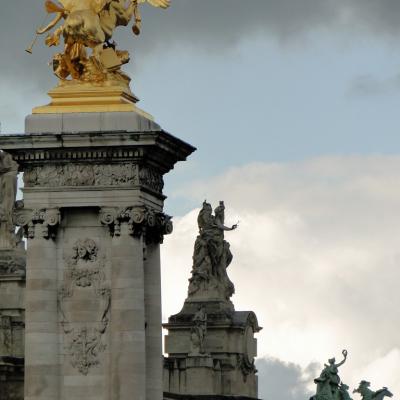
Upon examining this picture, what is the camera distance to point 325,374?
8294 centimetres

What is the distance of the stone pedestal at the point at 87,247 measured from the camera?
57875 millimetres

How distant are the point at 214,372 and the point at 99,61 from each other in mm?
29746

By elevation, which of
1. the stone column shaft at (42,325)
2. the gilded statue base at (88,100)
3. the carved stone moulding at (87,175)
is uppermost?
the gilded statue base at (88,100)

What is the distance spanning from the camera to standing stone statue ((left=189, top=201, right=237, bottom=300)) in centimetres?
9100

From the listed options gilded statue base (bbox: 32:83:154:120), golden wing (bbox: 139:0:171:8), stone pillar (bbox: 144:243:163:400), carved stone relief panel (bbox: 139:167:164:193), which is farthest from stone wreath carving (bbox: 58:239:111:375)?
golden wing (bbox: 139:0:171:8)

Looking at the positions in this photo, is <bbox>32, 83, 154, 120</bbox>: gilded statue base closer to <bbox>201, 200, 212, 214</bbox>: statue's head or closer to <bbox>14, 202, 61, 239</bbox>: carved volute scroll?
<bbox>14, 202, 61, 239</bbox>: carved volute scroll

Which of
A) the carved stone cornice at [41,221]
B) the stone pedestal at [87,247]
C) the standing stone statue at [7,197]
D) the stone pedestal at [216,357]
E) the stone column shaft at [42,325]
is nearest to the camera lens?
the stone pedestal at [87,247]

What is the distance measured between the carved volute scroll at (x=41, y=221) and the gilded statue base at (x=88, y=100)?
1898mm

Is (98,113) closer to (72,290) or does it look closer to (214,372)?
(72,290)

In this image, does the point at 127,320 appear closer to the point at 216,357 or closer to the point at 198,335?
the point at 198,335

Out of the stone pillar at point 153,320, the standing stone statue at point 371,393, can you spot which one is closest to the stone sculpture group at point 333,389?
the standing stone statue at point 371,393

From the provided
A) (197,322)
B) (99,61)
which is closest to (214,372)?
(197,322)

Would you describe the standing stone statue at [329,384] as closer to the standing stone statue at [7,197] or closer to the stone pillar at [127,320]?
the standing stone statue at [7,197]

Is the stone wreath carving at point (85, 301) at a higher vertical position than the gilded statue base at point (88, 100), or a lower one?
lower
